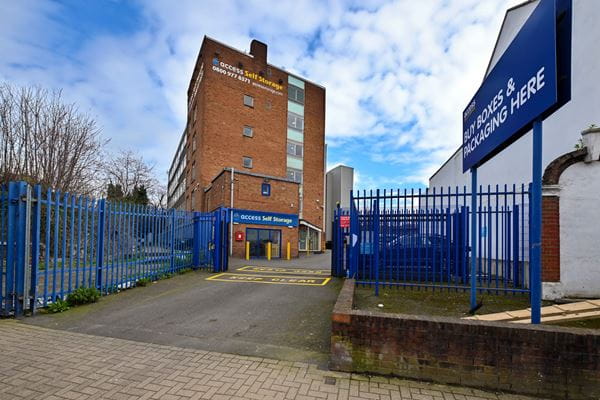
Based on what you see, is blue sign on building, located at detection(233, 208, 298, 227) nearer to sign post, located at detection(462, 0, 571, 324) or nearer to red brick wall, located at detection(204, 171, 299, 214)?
red brick wall, located at detection(204, 171, 299, 214)

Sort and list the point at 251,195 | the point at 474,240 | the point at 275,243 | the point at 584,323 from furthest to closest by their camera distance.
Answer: the point at 275,243 → the point at 251,195 → the point at 474,240 → the point at 584,323

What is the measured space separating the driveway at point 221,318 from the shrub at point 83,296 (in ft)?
0.61

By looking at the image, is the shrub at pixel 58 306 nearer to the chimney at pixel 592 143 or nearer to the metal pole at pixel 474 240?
the metal pole at pixel 474 240

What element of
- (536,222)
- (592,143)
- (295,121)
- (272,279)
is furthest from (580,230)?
(295,121)

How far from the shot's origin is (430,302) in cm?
639

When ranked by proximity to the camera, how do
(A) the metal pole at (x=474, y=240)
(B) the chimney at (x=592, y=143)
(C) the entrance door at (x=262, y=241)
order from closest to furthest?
(A) the metal pole at (x=474, y=240) < (B) the chimney at (x=592, y=143) < (C) the entrance door at (x=262, y=241)

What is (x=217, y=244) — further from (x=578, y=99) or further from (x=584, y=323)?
(x=578, y=99)

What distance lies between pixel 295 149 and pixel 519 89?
31115 millimetres

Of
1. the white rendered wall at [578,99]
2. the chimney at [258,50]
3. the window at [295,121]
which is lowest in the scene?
the white rendered wall at [578,99]

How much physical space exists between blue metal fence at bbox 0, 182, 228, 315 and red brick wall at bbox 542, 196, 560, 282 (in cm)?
924

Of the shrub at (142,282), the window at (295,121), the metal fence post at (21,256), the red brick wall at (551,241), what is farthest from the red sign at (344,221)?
the window at (295,121)

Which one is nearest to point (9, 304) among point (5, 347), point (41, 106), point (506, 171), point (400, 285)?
point (5, 347)

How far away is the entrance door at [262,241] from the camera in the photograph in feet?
73.1

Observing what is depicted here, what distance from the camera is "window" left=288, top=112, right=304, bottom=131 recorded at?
1354 inches
